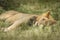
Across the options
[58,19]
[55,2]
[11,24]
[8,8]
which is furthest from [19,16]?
[55,2]

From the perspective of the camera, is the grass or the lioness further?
the lioness

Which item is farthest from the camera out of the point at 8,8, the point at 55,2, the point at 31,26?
the point at 55,2

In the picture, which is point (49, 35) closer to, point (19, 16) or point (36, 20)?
point (36, 20)

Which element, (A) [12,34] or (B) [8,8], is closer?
(A) [12,34]

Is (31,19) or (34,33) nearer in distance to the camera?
(34,33)

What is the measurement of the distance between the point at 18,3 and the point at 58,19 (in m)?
2.82

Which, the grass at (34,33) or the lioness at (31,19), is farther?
the lioness at (31,19)

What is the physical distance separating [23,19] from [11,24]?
0.46 meters

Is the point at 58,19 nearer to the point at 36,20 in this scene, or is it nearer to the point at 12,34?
the point at 36,20

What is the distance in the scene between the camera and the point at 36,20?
348 inches

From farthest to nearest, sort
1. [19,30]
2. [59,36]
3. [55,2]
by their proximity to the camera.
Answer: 1. [55,2]
2. [19,30]
3. [59,36]

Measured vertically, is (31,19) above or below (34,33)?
below

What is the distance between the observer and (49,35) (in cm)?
698

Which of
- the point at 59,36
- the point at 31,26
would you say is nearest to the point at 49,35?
the point at 59,36
